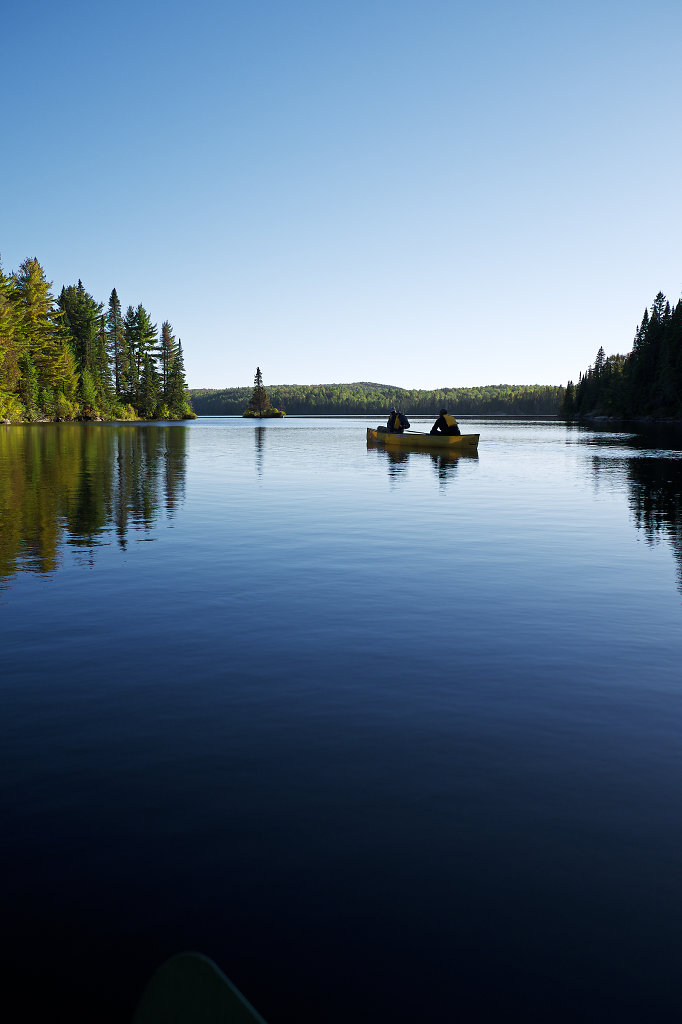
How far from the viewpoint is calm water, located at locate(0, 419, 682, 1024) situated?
11.9 feet

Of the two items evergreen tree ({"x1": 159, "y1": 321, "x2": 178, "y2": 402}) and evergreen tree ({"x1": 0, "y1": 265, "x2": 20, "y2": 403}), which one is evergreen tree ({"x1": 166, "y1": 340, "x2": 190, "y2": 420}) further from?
evergreen tree ({"x1": 0, "y1": 265, "x2": 20, "y2": 403})

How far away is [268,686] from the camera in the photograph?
7543mm

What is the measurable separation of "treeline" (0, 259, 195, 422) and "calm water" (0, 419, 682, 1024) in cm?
8640

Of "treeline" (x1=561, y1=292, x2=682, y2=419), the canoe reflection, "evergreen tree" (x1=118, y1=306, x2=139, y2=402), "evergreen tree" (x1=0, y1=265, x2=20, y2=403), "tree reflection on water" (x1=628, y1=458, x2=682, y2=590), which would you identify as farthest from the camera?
"evergreen tree" (x1=118, y1=306, x2=139, y2=402)

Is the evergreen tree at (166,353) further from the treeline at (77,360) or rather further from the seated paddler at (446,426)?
the seated paddler at (446,426)

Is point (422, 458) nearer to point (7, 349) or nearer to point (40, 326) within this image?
point (7, 349)

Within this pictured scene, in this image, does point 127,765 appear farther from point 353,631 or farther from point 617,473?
point 617,473

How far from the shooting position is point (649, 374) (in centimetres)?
12219

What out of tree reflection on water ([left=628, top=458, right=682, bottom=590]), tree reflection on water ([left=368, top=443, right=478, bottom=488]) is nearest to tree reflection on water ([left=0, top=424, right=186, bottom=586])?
tree reflection on water ([left=368, top=443, right=478, bottom=488])

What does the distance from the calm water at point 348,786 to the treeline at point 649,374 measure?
353 feet

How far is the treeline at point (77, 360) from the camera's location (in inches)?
3696

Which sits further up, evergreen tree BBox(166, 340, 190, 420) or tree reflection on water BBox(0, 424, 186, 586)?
evergreen tree BBox(166, 340, 190, 420)

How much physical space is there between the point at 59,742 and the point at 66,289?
136 meters

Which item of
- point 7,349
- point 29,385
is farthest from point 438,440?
point 29,385
